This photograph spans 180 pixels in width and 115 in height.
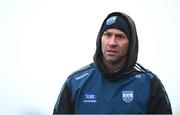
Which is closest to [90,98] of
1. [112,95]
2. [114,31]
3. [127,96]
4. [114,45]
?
[112,95]

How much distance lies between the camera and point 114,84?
363 centimetres

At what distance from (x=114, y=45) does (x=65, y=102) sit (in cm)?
57

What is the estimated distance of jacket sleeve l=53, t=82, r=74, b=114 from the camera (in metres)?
3.69

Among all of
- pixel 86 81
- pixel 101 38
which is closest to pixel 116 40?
pixel 101 38

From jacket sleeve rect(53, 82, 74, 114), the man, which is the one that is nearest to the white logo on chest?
the man

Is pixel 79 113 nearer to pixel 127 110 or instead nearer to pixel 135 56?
pixel 127 110

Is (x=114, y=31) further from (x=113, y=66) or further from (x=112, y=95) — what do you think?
(x=112, y=95)

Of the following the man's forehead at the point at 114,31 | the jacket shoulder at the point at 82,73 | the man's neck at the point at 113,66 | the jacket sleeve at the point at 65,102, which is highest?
the man's forehead at the point at 114,31

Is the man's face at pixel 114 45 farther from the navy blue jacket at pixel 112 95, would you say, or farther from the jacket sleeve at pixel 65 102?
the jacket sleeve at pixel 65 102

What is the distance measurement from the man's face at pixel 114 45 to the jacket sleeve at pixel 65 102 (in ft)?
1.26

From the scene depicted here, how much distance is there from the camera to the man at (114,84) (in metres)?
3.57

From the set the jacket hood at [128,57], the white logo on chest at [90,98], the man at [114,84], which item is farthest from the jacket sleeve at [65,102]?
the jacket hood at [128,57]

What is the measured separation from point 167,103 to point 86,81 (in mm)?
627

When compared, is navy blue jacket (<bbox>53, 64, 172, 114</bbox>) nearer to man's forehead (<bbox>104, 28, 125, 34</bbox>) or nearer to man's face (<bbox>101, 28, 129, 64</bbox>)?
man's face (<bbox>101, 28, 129, 64</bbox>)
